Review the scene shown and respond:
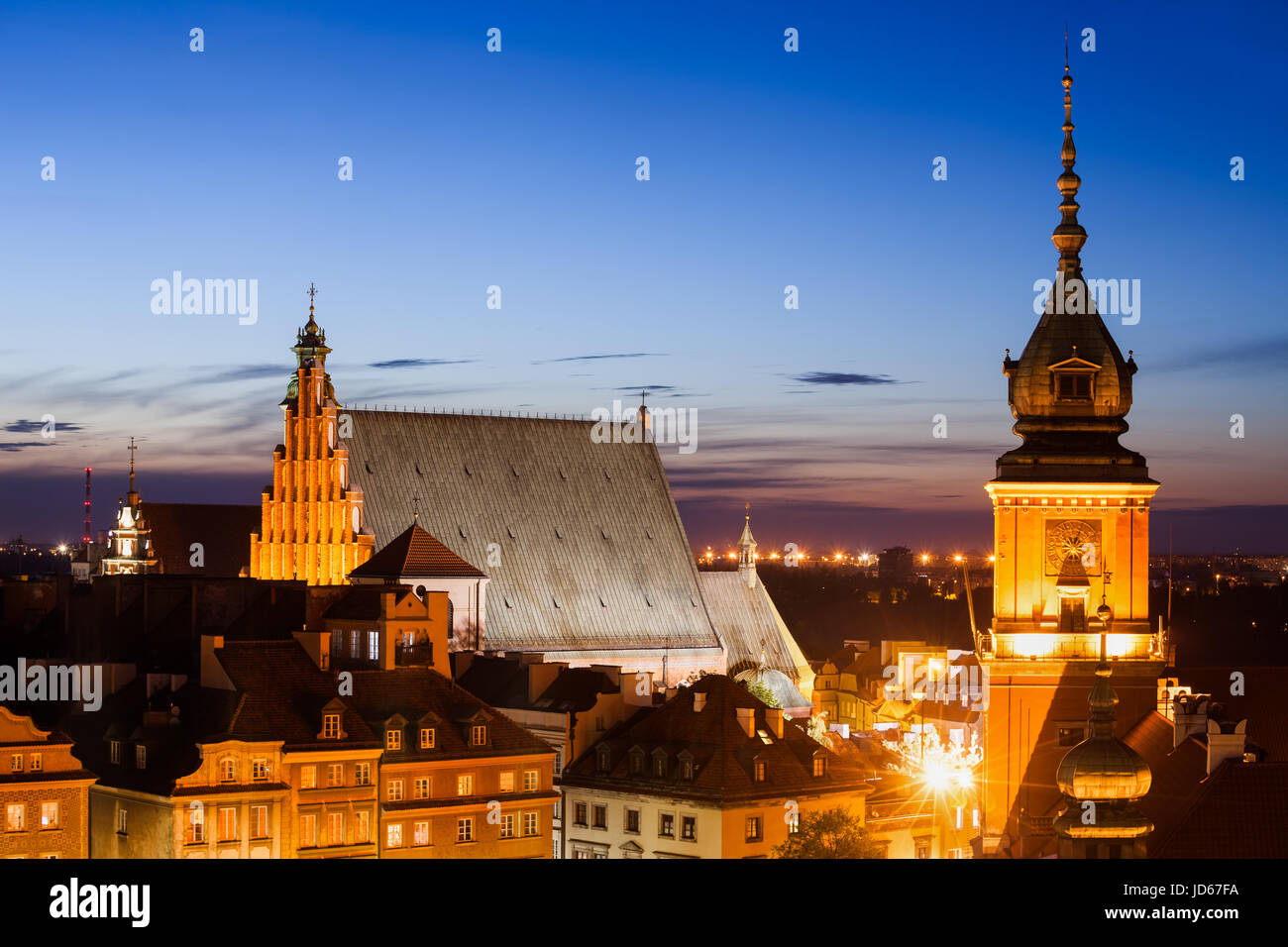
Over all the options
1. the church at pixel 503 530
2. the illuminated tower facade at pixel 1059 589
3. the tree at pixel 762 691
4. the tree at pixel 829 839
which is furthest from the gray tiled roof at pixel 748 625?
the illuminated tower facade at pixel 1059 589

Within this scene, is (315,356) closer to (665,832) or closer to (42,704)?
(42,704)

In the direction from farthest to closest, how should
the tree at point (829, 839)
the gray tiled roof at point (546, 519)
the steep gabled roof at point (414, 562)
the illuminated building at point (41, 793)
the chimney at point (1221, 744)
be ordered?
the gray tiled roof at point (546, 519)
the steep gabled roof at point (414, 562)
the tree at point (829, 839)
the illuminated building at point (41, 793)
the chimney at point (1221, 744)

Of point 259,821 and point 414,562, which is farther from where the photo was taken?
point 414,562

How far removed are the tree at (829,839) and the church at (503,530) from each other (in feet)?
82.7

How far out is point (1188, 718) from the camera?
43.9 meters

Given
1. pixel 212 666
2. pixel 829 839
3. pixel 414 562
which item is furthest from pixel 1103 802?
pixel 414 562

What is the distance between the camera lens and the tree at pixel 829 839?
171 feet

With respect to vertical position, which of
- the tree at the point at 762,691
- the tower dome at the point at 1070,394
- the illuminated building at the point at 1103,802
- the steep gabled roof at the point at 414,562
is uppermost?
the tower dome at the point at 1070,394

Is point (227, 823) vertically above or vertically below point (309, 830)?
above

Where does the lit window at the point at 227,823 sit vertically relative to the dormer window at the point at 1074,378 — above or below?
below

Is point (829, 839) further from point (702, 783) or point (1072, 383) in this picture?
point (1072, 383)

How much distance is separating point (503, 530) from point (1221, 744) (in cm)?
5047

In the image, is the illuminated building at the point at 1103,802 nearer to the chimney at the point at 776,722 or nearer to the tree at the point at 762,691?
the chimney at the point at 776,722
